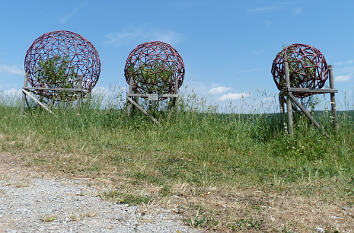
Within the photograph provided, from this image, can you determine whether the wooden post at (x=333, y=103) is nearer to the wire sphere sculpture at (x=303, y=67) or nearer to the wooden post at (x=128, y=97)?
the wire sphere sculpture at (x=303, y=67)

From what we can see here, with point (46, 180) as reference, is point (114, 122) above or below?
above

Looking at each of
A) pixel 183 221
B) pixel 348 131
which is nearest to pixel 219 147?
pixel 348 131

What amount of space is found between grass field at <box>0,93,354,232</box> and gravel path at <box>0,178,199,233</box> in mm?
240

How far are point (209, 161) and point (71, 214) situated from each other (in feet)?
13.0

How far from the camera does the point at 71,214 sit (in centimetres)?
349

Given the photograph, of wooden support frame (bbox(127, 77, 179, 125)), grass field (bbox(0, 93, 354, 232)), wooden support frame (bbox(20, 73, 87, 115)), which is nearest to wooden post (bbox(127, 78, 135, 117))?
wooden support frame (bbox(127, 77, 179, 125))

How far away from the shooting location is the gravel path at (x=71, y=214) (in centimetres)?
314

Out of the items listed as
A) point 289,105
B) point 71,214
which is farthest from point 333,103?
point 71,214

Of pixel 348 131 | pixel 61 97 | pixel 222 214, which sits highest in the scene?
pixel 61 97

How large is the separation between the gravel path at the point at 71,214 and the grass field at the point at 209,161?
0.24 m

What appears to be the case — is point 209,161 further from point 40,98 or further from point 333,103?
point 40,98

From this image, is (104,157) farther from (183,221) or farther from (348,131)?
(348,131)

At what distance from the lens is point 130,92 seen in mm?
11047

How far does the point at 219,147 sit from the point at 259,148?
1.06m
